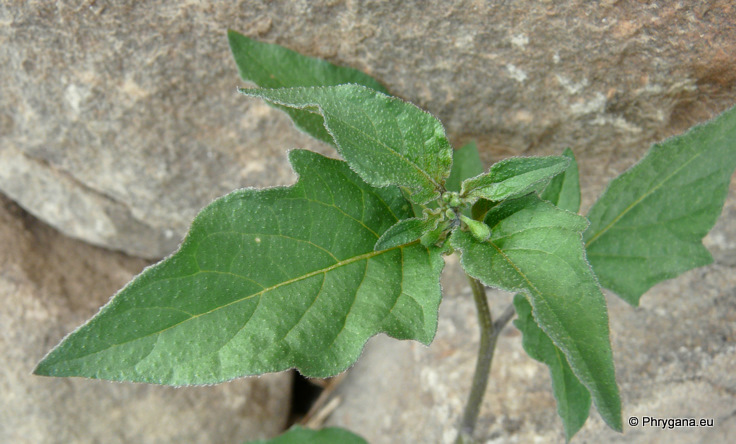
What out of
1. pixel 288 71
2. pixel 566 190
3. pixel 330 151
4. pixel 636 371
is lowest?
pixel 636 371

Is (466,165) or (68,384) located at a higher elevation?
(466,165)

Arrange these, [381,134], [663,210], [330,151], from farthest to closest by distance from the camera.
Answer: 1. [330,151]
2. [663,210]
3. [381,134]

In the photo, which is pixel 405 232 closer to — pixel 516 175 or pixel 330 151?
pixel 516 175

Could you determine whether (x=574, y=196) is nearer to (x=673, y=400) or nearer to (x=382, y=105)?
(x=382, y=105)

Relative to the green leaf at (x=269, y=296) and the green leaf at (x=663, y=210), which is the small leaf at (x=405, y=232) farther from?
the green leaf at (x=663, y=210)

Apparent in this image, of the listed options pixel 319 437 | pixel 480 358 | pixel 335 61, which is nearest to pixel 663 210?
pixel 480 358

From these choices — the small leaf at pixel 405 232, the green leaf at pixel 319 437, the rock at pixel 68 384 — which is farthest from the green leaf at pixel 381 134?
the rock at pixel 68 384

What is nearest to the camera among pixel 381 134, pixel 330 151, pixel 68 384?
pixel 381 134

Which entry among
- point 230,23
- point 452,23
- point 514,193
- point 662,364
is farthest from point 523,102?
point 662,364
